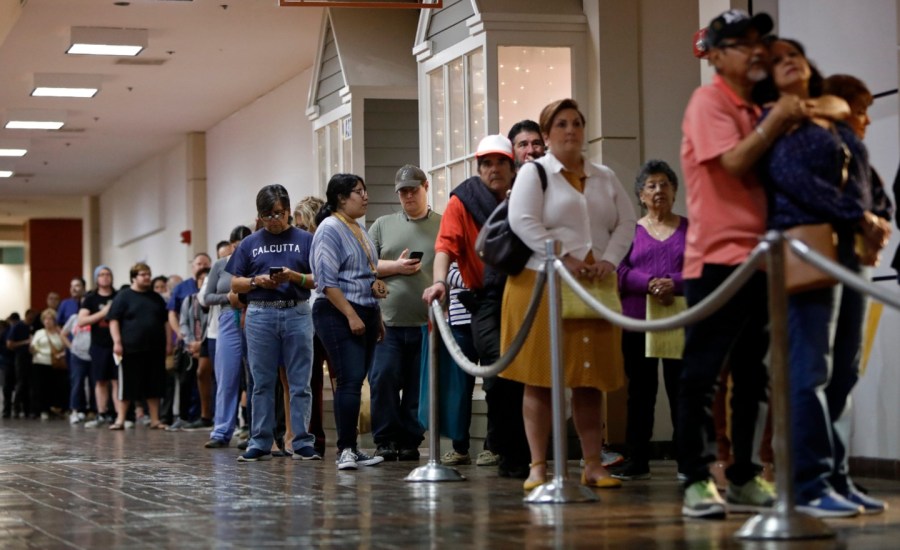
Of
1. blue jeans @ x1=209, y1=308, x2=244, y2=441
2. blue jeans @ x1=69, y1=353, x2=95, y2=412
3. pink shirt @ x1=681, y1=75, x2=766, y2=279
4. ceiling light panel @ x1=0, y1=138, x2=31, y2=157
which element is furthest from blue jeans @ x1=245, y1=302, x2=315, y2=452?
ceiling light panel @ x1=0, y1=138, x2=31, y2=157

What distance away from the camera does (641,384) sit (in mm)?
6734

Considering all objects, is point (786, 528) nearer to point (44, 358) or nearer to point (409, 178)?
point (409, 178)

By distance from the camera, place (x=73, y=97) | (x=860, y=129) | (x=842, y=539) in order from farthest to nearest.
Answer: (x=73, y=97), (x=860, y=129), (x=842, y=539)

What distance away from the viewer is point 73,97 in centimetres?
1811

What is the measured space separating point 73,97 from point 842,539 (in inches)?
615

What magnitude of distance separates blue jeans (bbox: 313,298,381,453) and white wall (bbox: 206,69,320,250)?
796cm

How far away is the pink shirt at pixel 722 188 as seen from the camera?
448 centimetres

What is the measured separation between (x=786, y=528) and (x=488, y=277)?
276 centimetres

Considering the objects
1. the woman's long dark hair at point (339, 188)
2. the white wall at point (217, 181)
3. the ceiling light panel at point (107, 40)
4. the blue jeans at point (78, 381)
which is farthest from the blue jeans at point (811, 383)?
the blue jeans at point (78, 381)

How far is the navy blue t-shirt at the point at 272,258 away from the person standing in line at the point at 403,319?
0.46 metres

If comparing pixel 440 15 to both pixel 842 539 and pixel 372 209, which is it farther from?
pixel 842 539

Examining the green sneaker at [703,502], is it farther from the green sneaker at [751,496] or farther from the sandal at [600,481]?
the sandal at [600,481]

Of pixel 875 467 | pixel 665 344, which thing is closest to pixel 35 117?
pixel 665 344

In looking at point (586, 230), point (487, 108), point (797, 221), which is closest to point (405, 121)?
point (487, 108)
